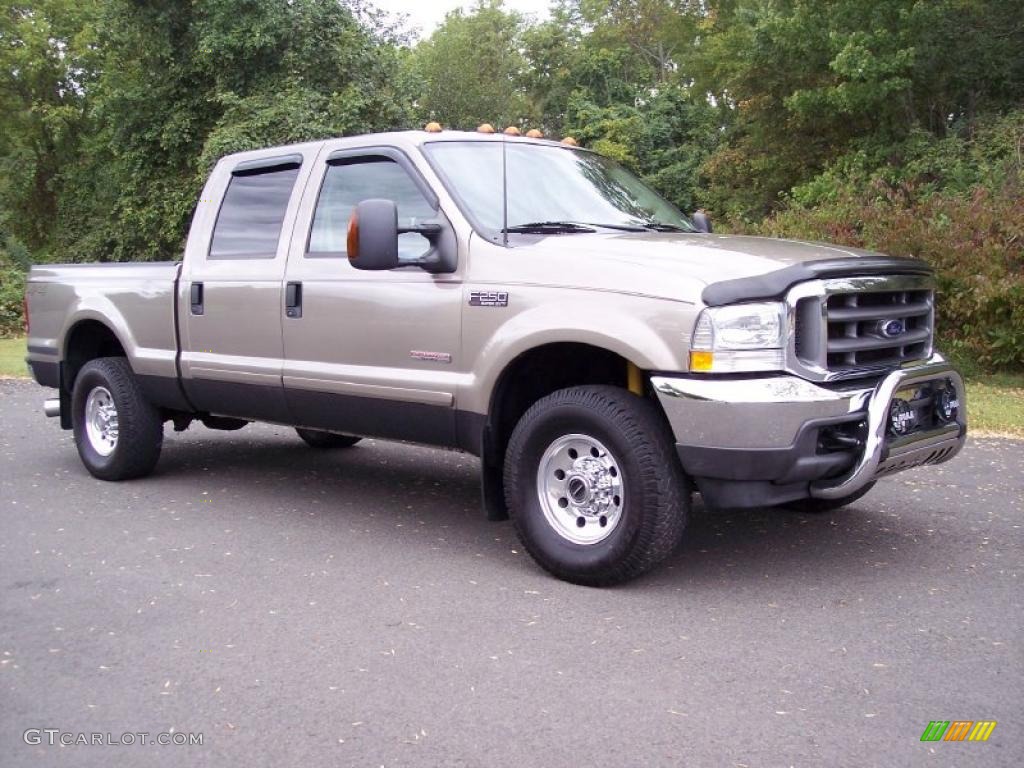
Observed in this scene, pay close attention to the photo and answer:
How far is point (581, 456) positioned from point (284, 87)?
21.8 meters

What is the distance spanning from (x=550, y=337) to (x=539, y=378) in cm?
57

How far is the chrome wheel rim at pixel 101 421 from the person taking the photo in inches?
289

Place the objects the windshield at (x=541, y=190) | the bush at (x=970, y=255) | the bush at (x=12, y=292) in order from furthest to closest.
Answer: the bush at (x=12, y=292), the bush at (x=970, y=255), the windshield at (x=541, y=190)

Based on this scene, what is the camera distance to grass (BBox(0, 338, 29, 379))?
610 inches

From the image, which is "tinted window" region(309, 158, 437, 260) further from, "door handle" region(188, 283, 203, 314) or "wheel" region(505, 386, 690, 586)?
"wheel" region(505, 386, 690, 586)

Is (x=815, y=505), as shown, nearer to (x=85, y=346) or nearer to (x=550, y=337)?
(x=550, y=337)

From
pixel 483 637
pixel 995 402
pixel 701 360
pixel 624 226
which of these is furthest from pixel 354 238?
pixel 995 402

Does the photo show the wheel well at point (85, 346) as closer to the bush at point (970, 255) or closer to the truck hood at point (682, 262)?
the truck hood at point (682, 262)

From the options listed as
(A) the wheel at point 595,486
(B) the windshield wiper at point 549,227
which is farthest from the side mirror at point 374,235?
(A) the wheel at point 595,486

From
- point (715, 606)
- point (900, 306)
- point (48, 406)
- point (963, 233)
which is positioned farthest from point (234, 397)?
point (963, 233)

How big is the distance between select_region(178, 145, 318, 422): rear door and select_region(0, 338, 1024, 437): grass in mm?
6130

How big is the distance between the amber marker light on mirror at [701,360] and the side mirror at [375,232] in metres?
1.56

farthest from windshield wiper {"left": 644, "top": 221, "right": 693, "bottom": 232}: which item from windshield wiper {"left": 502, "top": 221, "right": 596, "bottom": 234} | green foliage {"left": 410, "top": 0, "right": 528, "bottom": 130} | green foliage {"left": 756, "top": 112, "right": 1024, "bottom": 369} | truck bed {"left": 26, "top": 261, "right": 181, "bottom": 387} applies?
green foliage {"left": 410, "top": 0, "right": 528, "bottom": 130}

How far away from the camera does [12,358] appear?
58.6 ft
